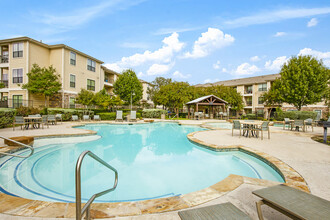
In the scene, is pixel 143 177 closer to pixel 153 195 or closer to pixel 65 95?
pixel 153 195

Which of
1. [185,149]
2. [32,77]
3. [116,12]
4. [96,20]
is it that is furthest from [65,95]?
[185,149]

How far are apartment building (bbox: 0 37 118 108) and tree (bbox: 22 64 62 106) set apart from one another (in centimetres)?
117

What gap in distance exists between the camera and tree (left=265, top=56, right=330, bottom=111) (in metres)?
19.8

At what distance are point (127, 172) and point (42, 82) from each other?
1776 cm

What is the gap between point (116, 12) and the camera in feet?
47.1

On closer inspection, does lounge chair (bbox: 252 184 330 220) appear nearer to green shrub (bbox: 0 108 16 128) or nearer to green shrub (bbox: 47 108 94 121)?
green shrub (bbox: 0 108 16 128)

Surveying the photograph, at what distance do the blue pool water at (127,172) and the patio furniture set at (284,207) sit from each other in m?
1.76

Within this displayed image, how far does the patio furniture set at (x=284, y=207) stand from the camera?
1.48 meters

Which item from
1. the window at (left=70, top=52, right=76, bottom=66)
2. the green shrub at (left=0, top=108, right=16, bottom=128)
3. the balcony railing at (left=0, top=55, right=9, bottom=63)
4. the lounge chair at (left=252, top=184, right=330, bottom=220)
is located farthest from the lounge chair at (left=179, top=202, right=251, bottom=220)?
the balcony railing at (left=0, top=55, right=9, bottom=63)

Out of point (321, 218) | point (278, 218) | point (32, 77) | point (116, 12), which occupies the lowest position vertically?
point (278, 218)

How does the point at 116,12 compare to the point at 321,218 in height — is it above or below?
above

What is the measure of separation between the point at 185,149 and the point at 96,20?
16046mm

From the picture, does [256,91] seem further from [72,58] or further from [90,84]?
[72,58]

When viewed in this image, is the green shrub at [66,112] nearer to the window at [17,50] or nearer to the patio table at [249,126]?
the window at [17,50]
